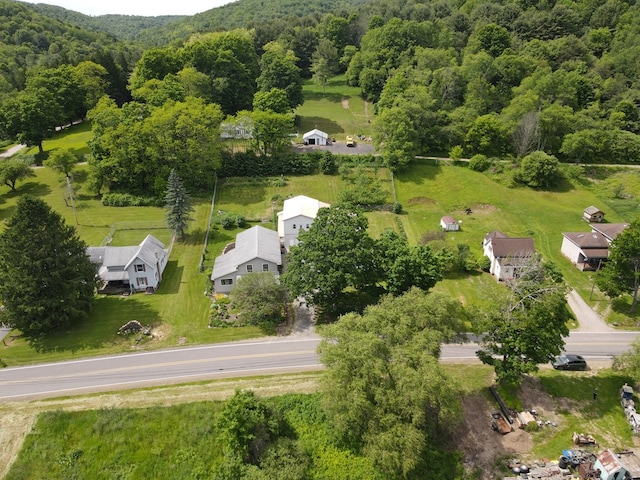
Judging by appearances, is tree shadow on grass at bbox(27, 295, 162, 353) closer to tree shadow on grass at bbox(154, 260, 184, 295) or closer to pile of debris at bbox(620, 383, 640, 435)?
tree shadow on grass at bbox(154, 260, 184, 295)

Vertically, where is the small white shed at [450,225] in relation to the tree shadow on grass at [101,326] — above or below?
above

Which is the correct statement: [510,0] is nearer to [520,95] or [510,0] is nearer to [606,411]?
[520,95]

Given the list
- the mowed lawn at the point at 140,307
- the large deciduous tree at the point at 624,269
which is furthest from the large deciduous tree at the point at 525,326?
the mowed lawn at the point at 140,307

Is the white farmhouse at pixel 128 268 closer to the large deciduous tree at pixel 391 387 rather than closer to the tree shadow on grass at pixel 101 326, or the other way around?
the tree shadow on grass at pixel 101 326

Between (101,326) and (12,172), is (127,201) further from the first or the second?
(101,326)

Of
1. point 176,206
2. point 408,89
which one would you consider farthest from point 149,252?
point 408,89

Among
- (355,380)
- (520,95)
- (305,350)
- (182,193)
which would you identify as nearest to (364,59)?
(520,95)
